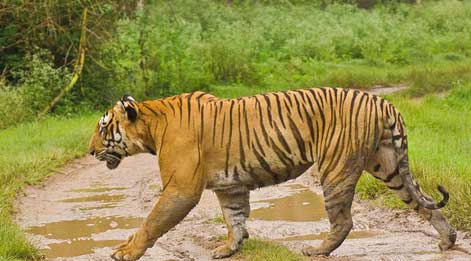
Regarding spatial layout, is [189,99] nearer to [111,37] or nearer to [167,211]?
[167,211]

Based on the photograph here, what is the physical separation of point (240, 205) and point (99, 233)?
5.69ft

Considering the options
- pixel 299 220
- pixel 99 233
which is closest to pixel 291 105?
pixel 299 220

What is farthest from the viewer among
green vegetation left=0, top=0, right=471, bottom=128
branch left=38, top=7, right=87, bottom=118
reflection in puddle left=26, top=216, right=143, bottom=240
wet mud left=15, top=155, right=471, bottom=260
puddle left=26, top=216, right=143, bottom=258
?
green vegetation left=0, top=0, right=471, bottom=128

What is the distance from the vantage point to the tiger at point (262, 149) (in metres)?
7.09

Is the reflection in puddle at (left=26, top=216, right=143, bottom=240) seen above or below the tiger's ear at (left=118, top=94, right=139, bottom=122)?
below

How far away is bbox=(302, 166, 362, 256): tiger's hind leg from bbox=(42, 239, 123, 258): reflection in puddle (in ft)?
6.34

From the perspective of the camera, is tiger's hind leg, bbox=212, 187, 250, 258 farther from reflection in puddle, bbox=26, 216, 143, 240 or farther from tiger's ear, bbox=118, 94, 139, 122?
reflection in puddle, bbox=26, 216, 143, 240

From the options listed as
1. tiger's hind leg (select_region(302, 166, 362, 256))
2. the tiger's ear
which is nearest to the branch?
the tiger's ear

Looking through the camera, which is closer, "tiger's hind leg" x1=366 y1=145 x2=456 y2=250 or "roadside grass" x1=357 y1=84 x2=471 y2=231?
"tiger's hind leg" x1=366 y1=145 x2=456 y2=250

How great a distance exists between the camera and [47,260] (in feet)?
25.3

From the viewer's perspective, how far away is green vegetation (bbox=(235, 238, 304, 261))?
707cm

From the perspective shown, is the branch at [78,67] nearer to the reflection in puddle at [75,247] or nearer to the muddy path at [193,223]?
the muddy path at [193,223]

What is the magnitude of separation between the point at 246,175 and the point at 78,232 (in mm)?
2208

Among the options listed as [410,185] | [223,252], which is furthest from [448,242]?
[223,252]
